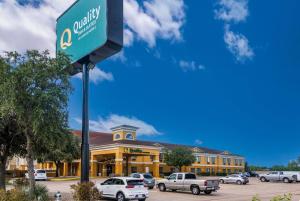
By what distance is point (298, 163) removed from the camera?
338 ft

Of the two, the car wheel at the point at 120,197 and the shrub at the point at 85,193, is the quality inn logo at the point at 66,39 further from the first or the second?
the car wheel at the point at 120,197

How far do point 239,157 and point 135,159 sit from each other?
132 ft

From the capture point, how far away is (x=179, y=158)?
7056cm

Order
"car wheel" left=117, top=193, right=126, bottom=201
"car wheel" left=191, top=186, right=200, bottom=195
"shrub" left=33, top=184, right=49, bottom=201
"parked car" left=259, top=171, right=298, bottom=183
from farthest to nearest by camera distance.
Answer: "parked car" left=259, top=171, right=298, bottom=183, "car wheel" left=191, top=186, right=200, bottom=195, "car wheel" left=117, top=193, right=126, bottom=201, "shrub" left=33, top=184, right=49, bottom=201

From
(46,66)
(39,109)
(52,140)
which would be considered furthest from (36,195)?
(46,66)

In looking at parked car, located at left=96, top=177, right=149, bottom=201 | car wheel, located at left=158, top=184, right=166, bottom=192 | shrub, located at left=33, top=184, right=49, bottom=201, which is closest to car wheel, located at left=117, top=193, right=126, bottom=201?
parked car, located at left=96, top=177, right=149, bottom=201

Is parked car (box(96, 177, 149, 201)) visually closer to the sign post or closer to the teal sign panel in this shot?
the sign post

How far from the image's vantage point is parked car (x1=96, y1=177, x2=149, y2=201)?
2295 cm

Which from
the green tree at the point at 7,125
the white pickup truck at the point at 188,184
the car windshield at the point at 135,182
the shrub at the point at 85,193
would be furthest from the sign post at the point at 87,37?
the white pickup truck at the point at 188,184

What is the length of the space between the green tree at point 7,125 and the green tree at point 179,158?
47180 mm

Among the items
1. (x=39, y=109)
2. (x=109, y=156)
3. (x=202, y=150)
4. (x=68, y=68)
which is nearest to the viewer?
(x=39, y=109)

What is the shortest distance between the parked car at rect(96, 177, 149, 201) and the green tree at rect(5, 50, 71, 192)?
5.53m

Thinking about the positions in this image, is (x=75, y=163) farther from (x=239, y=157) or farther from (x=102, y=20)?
(x=102, y=20)

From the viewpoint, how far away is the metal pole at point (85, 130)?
20.7m
